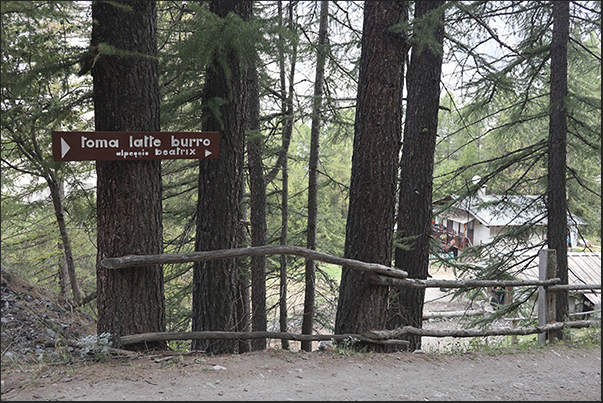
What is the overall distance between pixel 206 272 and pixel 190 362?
75.4 inches

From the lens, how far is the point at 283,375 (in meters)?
4.27

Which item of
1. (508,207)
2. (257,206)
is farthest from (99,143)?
(508,207)

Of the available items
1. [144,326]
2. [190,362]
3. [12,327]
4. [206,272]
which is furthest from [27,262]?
[190,362]

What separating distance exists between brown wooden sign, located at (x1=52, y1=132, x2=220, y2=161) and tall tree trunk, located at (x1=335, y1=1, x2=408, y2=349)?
6.73ft

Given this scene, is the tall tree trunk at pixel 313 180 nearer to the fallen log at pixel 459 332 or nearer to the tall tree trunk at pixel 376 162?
the tall tree trunk at pixel 376 162

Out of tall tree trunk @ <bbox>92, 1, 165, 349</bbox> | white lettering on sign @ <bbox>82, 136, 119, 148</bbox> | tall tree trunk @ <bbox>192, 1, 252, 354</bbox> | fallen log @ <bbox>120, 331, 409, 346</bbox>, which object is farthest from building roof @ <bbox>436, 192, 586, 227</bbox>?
white lettering on sign @ <bbox>82, 136, 119, 148</bbox>

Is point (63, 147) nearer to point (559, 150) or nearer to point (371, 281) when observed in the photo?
point (371, 281)

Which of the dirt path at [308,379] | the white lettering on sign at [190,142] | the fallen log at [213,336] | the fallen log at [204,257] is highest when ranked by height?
the white lettering on sign at [190,142]

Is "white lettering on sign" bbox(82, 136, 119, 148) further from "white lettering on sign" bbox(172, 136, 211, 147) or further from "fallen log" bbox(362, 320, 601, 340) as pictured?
"fallen log" bbox(362, 320, 601, 340)

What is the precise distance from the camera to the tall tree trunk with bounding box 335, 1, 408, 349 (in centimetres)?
571

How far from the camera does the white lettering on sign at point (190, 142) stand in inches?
182

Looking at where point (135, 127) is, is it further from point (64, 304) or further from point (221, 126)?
point (64, 304)

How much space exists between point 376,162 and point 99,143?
3.24 meters

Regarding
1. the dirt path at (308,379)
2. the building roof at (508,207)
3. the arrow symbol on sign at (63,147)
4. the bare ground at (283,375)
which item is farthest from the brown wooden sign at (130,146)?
the building roof at (508,207)
